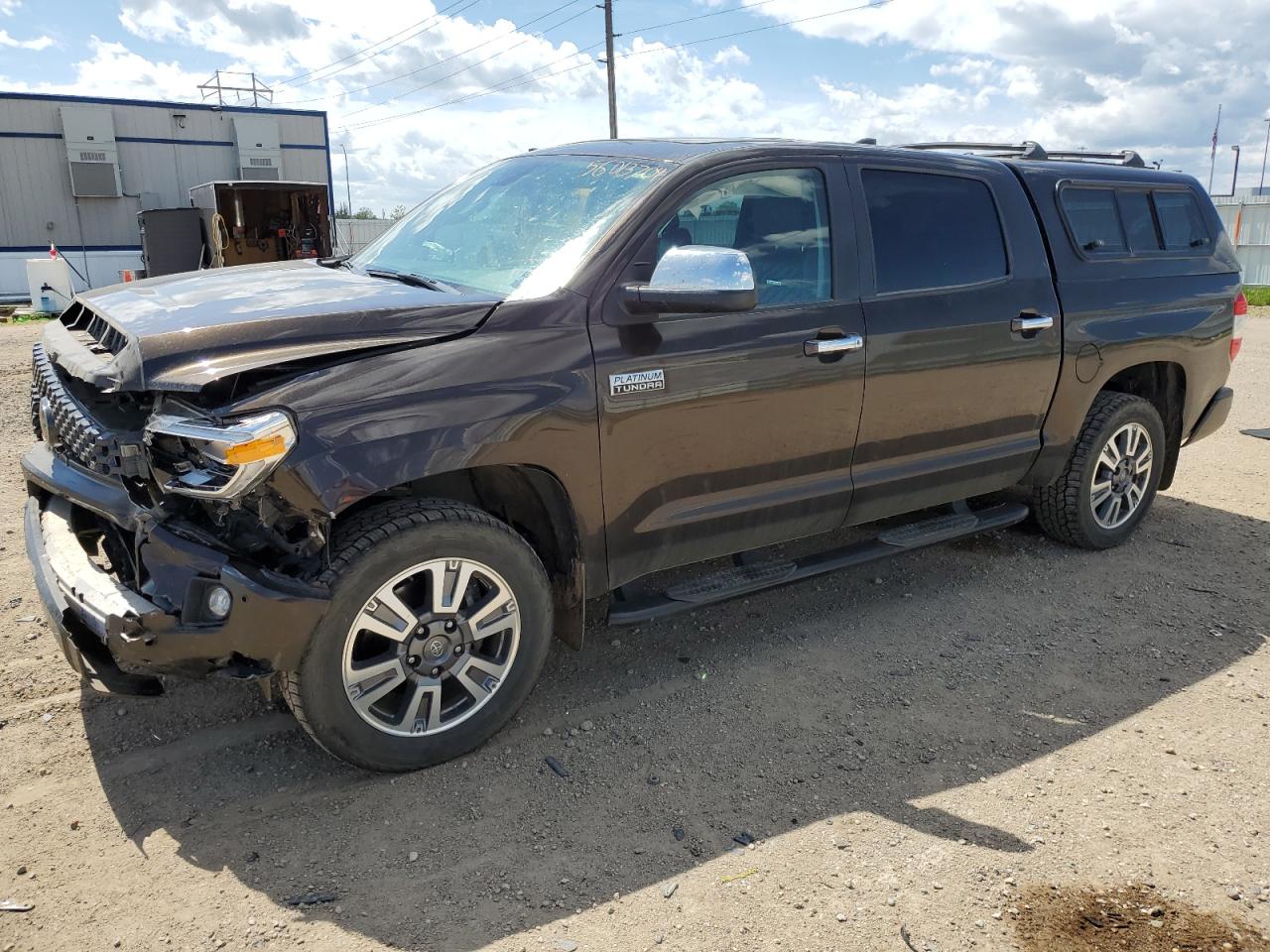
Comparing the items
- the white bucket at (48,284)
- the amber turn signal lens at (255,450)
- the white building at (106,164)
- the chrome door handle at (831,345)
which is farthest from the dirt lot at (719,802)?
the white building at (106,164)

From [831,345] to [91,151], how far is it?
2577 centimetres

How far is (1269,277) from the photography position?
2269cm

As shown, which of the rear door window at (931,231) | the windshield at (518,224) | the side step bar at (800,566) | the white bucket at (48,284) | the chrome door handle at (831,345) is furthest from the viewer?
the white bucket at (48,284)

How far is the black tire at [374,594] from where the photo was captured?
2.94m

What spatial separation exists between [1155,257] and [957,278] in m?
1.64

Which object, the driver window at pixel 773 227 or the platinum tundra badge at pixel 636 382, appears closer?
the platinum tundra badge at pixel 636 382

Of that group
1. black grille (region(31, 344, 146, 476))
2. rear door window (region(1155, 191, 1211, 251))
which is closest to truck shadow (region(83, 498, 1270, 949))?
black grille (region(31, 344, 146, 476))

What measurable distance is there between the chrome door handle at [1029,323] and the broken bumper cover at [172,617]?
3.27 m

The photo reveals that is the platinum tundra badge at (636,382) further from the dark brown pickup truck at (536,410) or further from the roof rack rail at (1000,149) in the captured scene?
the roof rack rail at (1000,149)

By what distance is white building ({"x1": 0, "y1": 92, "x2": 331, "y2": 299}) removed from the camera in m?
23.9

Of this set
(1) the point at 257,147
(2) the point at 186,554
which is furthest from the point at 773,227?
(1) the point at 257,147

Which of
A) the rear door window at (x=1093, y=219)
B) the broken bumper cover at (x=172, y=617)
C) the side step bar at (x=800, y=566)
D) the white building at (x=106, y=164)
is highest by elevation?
the white building at (x=106, y=164)

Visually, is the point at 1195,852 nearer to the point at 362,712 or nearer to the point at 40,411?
the point at 362,712

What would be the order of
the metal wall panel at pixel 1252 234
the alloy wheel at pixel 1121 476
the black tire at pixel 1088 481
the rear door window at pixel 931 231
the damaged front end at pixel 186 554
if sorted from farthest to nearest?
the metal wall panel at pixel 1252 234, the alloy wheel at pixel 1121 476, the black tire at pixel 1088 481, the rear door window at pixel 931 231, the damaged front end at pixel 186 554
